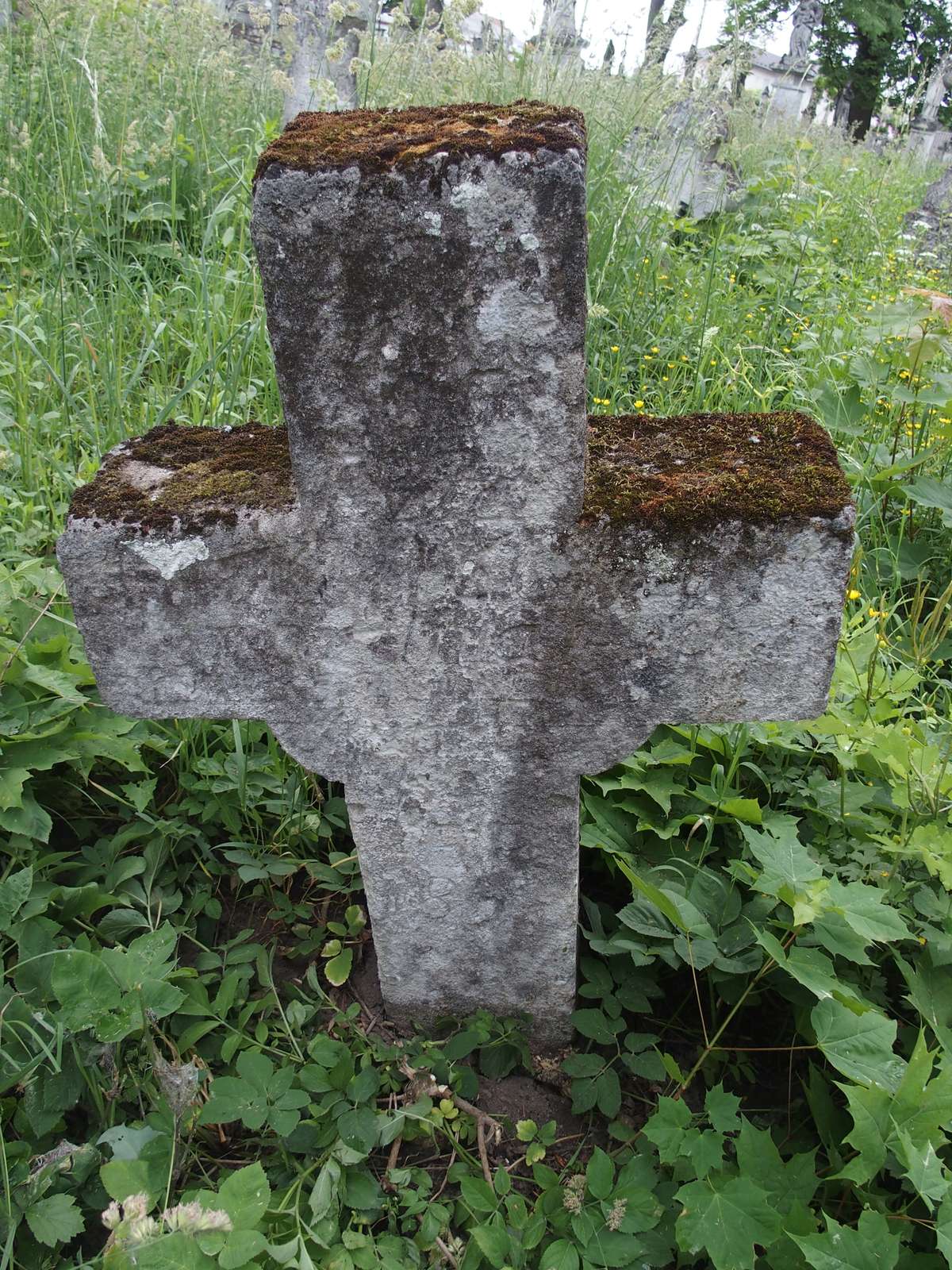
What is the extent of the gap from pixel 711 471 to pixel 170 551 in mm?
815

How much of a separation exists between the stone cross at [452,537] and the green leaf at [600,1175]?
1.26 feet

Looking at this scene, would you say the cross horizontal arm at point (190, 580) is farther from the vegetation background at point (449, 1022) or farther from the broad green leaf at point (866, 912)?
the broad green leaf at point (866, 912)

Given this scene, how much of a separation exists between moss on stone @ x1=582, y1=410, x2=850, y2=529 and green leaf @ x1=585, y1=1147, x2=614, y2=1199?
1.04 meters

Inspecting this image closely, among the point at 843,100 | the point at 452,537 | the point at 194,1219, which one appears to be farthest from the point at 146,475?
the point at 843,100

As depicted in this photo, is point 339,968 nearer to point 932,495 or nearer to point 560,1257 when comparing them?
point 560,1257

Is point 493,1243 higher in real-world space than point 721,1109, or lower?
lower

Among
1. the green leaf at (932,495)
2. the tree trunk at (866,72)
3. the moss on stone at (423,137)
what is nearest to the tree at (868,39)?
the tree trunk at (866,72)

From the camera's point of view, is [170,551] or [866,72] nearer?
[170,551]

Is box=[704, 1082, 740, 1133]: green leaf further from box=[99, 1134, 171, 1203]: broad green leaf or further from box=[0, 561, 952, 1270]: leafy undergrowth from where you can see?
box=[99, 1134, 171, 1203]: broad green leaf

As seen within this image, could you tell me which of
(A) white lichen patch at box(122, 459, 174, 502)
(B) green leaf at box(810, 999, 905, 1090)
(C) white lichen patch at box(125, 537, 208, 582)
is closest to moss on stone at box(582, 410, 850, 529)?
(C) white lichen patch at box(125, 537, 208, 582)

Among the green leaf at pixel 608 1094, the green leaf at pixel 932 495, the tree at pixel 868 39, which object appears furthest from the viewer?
the tree at pixel 868 39

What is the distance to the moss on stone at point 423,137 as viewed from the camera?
3.53ft

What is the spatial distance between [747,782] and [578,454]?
1.06m

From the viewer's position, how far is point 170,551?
133cm
